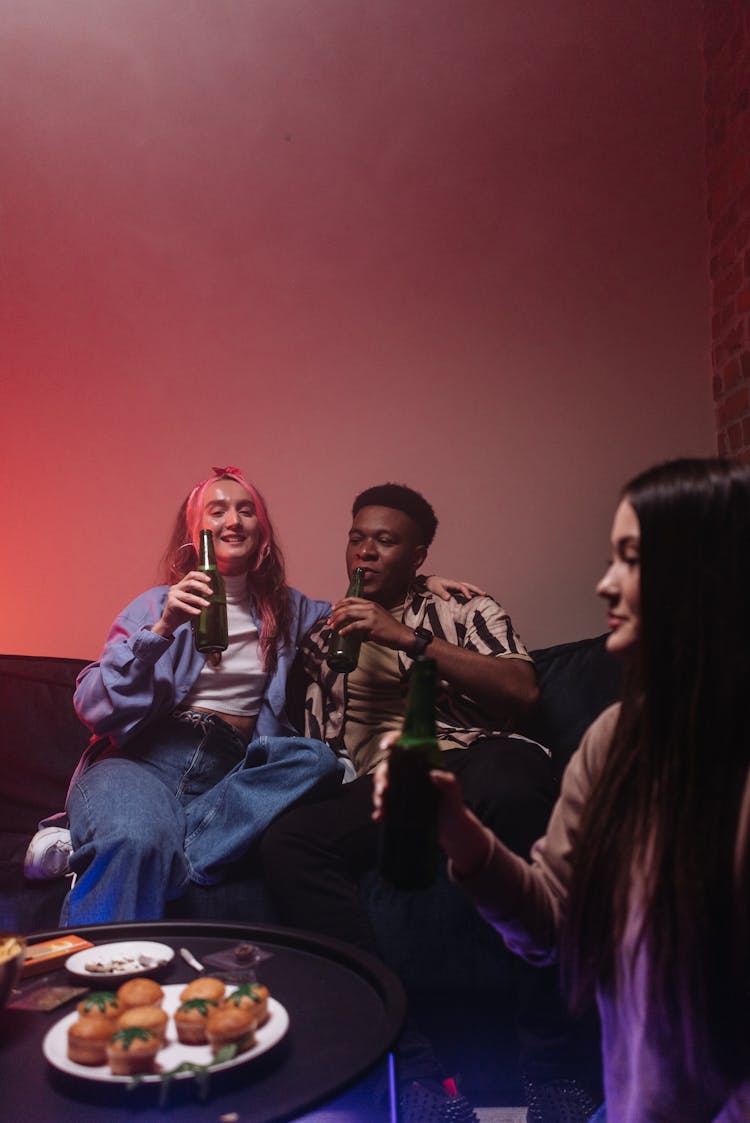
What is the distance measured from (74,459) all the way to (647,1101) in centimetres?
246

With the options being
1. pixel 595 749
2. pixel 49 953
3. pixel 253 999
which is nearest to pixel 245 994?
pixel 253 999

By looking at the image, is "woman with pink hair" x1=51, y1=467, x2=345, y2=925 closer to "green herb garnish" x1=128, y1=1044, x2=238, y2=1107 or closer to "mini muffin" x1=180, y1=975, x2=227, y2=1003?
"mini muffin" x1=180, y1=975, x2=227, y2=1003

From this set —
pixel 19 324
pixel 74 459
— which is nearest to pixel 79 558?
pixel 74 459

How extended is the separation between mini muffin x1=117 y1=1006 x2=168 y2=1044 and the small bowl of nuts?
5.9 inches

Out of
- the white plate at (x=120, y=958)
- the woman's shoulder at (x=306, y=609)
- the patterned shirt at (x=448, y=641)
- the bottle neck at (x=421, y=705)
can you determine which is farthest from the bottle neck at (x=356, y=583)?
the bottle neck at (x=421, y=705)

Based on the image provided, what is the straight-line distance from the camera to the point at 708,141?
2947 millimetres

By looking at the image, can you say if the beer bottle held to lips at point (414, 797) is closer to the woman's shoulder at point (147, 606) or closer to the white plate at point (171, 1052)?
the white plate at point (171, 1052)

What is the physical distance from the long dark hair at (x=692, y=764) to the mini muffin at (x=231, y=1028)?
0.39 metres

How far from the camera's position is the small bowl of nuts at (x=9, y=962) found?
1.06 metres

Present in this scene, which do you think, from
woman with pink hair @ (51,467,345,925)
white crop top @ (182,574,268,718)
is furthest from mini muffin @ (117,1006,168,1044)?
white crop top @ (182,574,268,718)

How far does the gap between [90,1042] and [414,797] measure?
427mm

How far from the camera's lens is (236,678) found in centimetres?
233

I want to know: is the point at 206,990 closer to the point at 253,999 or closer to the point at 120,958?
the point at 253,999

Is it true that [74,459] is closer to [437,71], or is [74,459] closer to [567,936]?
[437,71]
